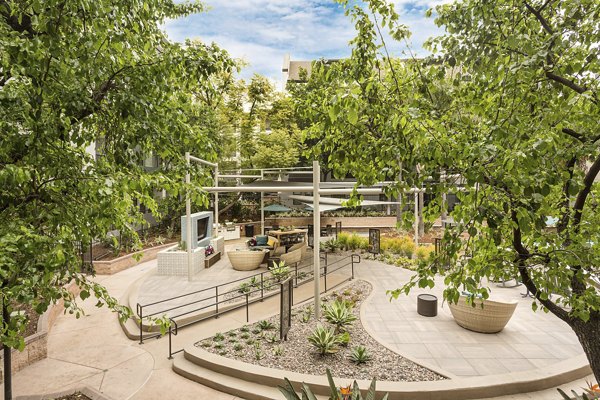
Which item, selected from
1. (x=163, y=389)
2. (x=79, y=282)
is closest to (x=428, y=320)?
(x=163, y=389)

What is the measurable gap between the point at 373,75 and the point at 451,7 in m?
1.91

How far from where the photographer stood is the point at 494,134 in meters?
3.04

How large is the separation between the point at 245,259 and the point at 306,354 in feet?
22.8

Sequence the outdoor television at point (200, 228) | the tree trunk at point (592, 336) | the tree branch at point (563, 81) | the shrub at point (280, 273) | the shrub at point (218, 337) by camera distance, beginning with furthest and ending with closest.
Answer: the outdoor television at point (200, 228) → the shrub at point (280, 273) → the shrub at point (218, 337) → the tree trunk at point (592, 336) → the tree branch at point (563, 81)

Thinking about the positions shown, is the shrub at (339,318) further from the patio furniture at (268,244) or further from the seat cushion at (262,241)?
the seat cushion at (262,241)

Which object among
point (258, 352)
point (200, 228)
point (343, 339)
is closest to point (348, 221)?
point (200, 228)

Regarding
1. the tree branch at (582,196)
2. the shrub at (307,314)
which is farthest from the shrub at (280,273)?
the tree branch at (582,196)

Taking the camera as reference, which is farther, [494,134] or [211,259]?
[211,259]

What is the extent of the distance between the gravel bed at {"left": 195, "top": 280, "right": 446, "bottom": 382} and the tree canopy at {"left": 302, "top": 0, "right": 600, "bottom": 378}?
9.60ft

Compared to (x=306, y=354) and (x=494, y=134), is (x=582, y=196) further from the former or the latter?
(x=306, y=354)

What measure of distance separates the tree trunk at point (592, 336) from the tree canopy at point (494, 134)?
1 cm

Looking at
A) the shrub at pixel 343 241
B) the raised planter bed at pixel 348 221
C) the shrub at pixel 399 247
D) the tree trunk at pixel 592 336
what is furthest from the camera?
the raised planter bed at pixel 348 221

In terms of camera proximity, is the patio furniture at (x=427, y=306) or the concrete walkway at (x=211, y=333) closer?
the concrete walkway at (x=211, y=333)

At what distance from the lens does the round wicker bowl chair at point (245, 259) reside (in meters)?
13.2
